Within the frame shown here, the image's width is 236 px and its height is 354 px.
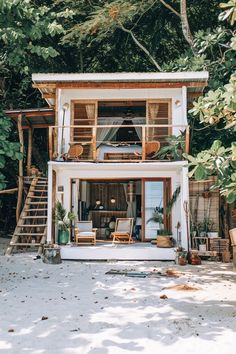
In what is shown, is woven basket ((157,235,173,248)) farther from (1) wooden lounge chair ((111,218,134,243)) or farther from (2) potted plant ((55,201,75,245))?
(2) potted plant ((55,201,75,245))

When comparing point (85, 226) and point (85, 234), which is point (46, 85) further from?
point (85, 234)

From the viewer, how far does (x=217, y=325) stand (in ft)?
16.8

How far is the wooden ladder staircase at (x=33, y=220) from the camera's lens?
12.0 meters

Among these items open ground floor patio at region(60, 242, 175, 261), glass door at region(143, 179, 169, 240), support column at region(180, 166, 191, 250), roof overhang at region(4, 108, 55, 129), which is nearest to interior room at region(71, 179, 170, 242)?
glass door at region(143, 179, 169, 240)

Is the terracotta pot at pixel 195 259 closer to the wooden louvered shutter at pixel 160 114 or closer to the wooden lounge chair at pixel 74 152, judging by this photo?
the wooden louvered shutter at pixel 160 114

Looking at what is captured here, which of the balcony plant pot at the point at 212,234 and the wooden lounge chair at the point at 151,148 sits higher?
the wooden lounge chair at the point at 151,148

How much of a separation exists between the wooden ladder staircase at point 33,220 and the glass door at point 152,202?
3.07 meters

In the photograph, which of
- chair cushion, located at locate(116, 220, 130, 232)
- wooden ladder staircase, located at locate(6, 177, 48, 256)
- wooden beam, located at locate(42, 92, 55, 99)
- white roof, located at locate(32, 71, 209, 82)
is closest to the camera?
white roof, located at locate(32, 71, 209, 82)

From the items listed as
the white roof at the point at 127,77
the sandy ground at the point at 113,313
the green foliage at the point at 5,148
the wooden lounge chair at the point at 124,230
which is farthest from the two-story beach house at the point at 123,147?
the green foliage at the point at 5,148

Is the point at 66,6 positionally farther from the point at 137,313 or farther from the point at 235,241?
the point at 137,313

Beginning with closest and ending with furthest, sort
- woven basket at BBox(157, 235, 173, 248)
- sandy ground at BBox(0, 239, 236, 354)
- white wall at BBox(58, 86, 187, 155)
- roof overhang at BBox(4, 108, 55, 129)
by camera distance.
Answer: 1. sandy ground at BBox(0, 239, 236, 354)
2. woven basket at BBox(157, 235, 173, 248)
3. white wall at BBox(58, 86, 187, 155)
4. roof overhang at BBox(4, 108, 55, 129)

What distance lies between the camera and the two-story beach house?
36.2 feet

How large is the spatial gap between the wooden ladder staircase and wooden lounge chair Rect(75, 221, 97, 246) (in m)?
1.05

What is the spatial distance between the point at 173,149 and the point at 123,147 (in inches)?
91.3
